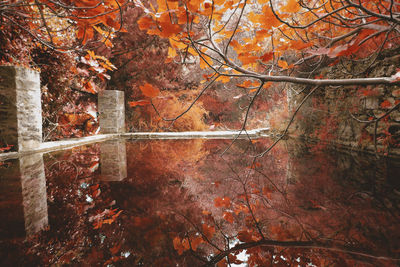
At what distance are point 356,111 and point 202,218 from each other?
2.98 metres

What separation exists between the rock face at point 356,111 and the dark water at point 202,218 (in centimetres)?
89

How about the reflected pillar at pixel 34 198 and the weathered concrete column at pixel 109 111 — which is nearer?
the reflected pillar at pixel 34 198

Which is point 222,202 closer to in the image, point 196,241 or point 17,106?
point 196,241

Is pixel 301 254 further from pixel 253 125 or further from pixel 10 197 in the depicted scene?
pixel 253 125

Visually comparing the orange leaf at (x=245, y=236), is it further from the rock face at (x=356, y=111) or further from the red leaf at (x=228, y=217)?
the rock face at (x=356, y=111)

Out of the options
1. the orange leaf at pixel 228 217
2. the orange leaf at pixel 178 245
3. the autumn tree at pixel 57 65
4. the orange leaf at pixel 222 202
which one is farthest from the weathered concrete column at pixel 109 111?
the orange leaf at pixel 178 245

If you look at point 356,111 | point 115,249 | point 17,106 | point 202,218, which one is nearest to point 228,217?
point 202,218

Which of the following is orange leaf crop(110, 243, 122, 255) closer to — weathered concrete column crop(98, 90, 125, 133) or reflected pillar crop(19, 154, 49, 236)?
reflected pillar crop(19, 154, 49, 236)

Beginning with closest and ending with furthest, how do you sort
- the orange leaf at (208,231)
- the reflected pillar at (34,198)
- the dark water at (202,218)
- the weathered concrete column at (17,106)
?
the dark water at (202,218)
the orange leaf at (208,231)
the reflected pillar at (34,198)
the weathered concrete column at (17,106)

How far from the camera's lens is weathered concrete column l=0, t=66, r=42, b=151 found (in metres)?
2.78

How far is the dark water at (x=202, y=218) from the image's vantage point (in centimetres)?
72

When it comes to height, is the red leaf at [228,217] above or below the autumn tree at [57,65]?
below

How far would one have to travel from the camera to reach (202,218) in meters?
1.00

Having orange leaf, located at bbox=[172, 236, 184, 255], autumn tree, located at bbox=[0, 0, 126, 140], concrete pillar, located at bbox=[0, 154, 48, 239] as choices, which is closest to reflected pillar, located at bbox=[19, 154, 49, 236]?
concrete pillar, located at bbox=[0, 154, 48, 239]
